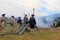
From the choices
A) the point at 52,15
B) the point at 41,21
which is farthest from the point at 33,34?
the point at 52,15

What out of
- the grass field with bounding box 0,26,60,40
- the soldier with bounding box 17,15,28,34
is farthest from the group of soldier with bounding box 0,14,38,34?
the grass field with bounding box 0,26,60,40

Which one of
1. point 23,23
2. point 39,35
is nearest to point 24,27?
point 23,23

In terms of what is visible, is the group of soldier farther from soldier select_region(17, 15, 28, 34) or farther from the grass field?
the grass field

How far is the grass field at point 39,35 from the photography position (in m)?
3.84

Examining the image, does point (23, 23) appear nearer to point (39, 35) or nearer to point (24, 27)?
point (24, 27)

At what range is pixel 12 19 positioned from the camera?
4.00 metres

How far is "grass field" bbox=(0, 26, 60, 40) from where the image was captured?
3.84m

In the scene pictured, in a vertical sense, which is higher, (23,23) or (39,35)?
(23,23)

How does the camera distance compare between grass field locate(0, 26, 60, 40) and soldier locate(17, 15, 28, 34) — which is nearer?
grass field locate(0, 26, 60, 40)

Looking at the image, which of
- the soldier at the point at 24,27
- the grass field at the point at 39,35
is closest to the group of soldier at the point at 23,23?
the soldier at the point at 24,27

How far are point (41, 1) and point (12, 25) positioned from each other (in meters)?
0.90

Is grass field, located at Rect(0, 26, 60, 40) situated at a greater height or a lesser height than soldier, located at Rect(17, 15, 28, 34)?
lesser

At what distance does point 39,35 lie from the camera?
3.94 meters

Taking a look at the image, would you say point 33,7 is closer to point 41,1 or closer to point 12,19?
point 41,1
